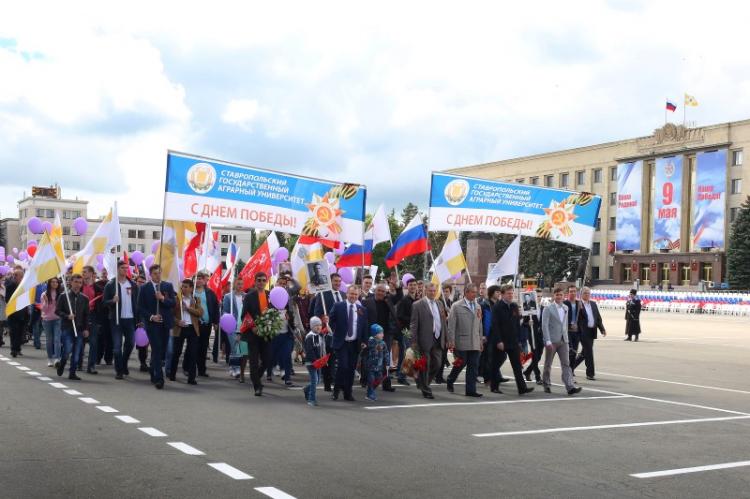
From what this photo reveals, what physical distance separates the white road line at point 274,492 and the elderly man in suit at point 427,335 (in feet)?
22.1

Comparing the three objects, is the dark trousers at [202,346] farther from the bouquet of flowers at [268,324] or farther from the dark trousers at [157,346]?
the bouquet of flowers at [268,324]

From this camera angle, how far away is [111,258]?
736 inches

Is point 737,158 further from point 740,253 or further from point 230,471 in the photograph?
point 230,471

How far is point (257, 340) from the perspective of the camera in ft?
44.5

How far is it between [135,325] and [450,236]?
692 cm

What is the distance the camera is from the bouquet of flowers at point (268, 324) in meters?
13.5

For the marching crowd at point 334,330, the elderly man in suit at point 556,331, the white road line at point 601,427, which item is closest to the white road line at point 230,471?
the white road line at point 601,427

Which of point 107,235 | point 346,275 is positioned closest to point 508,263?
point 346,275

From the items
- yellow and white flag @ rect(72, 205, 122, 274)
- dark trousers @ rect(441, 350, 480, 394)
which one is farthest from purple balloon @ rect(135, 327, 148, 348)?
dark trousers @ rect(441, 350, 480, 394)

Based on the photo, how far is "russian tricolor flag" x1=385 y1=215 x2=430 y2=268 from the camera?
64.1 ft

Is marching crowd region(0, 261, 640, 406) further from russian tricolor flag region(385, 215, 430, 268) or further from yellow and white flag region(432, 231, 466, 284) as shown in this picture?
russian tricolor flag region(385, 215, 430, 268)

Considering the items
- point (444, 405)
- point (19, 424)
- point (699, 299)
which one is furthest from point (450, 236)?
point (699, 299)

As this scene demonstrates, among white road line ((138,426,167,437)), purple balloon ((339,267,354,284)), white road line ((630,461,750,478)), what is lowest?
white road line ((138,426,167,437))

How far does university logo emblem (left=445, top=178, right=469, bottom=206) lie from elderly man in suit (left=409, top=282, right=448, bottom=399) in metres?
5.20
